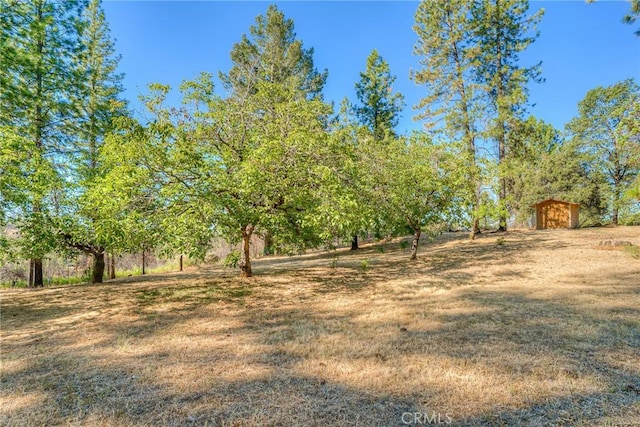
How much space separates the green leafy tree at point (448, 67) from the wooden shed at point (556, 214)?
8104 millimetres

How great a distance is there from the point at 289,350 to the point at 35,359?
3.35 m

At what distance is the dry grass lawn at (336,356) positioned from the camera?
8.57ft

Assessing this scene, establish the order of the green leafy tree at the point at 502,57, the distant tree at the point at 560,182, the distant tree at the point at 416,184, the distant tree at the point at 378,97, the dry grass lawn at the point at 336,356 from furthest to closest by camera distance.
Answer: the distant tree at the point at 560,182 < the distant tree at the point at 378,97 < the green leafy tree at the point at 502,57 < the distant tree at the point at 416,184 < the dry grass lawn at the point at 336,356

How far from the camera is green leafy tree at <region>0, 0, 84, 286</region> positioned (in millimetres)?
7480

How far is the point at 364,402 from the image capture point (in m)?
2.71

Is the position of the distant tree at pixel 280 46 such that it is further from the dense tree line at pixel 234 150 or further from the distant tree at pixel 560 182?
the distant tree at pixel 560 182

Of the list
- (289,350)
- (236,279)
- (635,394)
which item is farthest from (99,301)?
(635,394)

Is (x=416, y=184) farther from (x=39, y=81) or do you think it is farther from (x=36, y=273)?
(x=36, y=273)

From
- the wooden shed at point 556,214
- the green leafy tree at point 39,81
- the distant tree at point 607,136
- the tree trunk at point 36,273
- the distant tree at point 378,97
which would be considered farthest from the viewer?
the distant tree at point 607,136

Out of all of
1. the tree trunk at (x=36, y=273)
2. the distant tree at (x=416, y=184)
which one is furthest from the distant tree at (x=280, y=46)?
the tree trunk at (x=36, y=273)

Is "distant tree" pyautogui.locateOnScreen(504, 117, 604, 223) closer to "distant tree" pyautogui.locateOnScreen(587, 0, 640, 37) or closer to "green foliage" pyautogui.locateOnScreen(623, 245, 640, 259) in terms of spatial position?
"green foliage" pyautogui.locateOnScreen(623, 245, 640, 259)

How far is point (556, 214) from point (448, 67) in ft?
42.7

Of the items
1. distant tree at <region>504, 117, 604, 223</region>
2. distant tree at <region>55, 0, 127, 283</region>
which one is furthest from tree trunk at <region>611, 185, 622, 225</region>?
distant tree at <region>55, 0, 127, 283</region>

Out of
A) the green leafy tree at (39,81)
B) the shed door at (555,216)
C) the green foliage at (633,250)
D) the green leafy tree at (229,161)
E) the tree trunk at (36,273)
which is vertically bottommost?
the tree trunk at (36,273)
